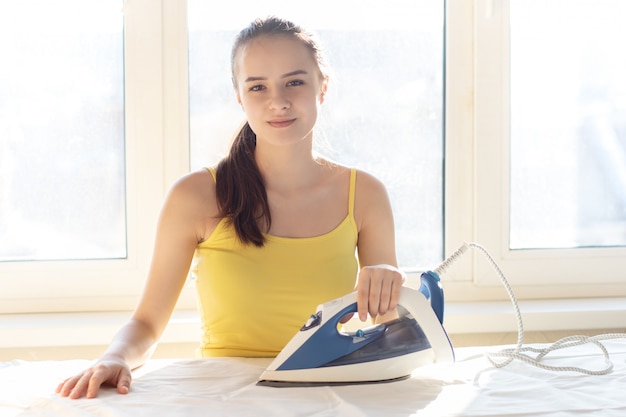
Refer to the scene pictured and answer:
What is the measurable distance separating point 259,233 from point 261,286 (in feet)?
0.30

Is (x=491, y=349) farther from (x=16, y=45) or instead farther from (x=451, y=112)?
(x=16, y=45)

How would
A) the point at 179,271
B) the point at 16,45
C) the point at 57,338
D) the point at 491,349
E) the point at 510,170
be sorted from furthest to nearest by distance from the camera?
the point at 510,170 → the point at 16,45 → the point at 57,338 → the point at 179,271 → the point at 491,349

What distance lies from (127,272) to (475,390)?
1.12m

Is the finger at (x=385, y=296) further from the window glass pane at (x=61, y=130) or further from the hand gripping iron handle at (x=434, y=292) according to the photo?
the window glass pane at (x=61, y=130)

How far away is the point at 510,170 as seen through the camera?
6.57ft

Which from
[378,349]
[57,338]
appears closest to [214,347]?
[378,349]

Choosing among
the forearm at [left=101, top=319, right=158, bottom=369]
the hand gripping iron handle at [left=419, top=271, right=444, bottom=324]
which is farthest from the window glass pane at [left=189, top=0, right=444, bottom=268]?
the hand gripping iron handle at [left=419, top=271, right=444, bottom=324]

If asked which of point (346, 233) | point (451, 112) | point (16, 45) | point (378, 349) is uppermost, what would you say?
point (16, 45)

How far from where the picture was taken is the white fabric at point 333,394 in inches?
35.7

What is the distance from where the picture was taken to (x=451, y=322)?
6.00ft

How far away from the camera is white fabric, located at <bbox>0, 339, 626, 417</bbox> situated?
0.91m

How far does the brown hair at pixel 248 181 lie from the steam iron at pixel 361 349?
1.06 ft

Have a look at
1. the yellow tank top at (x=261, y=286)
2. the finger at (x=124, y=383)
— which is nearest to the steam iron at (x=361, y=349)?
the finger at (x=124, y=383)

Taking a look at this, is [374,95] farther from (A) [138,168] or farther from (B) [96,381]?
(B) [96,381]
